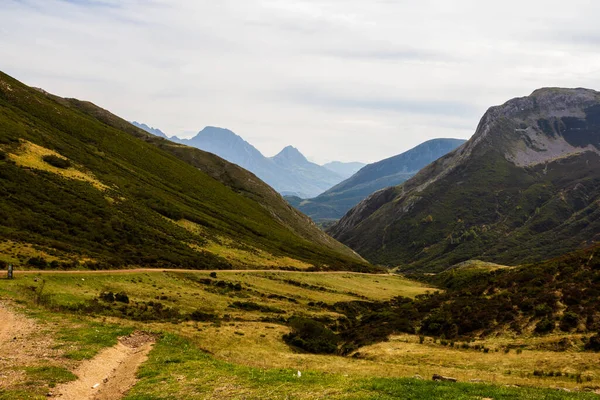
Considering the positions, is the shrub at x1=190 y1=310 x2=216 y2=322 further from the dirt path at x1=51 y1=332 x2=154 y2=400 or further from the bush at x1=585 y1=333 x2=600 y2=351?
the bush at x1=585 y1=333 x2=600 y2=351

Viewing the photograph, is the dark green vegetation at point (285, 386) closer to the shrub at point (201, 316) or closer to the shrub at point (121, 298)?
the shrub at point (201, 316)

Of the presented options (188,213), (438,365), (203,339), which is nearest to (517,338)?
(438,365)

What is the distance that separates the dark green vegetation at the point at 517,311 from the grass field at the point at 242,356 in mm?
2848

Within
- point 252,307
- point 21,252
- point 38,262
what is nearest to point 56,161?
point 21,252

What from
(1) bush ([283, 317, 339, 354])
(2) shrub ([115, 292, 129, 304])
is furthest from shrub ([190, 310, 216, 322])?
(1) bush ([283, 317, 339, 354])

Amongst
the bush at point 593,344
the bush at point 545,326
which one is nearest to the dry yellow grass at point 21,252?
the bush at point 545,326

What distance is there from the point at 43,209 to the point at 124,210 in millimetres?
21540

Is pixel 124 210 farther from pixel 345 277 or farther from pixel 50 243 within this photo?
pixel 345 277

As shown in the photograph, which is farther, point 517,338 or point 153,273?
point 153,273

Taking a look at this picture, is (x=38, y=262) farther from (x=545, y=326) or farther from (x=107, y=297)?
(x=545, y=326)

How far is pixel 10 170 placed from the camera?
91.6m

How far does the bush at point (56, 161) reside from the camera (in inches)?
4257

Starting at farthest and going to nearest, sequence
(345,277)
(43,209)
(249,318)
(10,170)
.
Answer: (345,277)
(10,170)
(43,209)
(249,318)

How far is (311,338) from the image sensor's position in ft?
158
